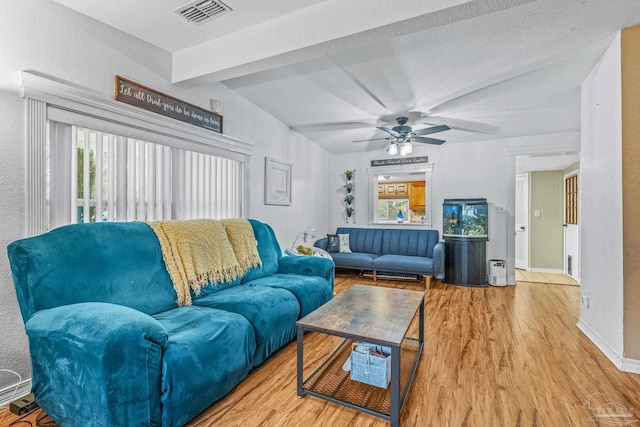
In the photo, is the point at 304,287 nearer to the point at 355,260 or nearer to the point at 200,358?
the point at 200,358

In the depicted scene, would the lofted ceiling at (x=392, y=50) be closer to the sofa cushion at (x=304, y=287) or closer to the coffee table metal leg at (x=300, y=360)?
the sofa cushion at (x=304, y=287)

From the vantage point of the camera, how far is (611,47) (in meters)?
2.29

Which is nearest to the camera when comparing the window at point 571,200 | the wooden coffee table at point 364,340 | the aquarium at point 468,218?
the wooden coffee table at point 364,340

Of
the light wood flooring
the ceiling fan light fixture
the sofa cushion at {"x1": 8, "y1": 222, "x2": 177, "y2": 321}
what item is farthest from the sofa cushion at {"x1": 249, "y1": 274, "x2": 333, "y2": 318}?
the ceiling fan light fixture

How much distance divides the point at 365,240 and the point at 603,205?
3479 millimetres

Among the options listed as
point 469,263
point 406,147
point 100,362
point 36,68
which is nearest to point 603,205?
point 406,147

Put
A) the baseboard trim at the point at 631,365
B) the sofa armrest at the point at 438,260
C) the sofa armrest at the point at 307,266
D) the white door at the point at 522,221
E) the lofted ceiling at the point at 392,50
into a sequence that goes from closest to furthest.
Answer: the lofted ceiling at the point at 392,50
the baseboard trim at the point at 631,365
the sofa armrest at the point at 307,266
the sofa armrest at the point at 438,260
the white door at the point at 522,221

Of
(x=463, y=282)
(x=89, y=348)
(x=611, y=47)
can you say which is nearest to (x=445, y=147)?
(x=463, y=282)

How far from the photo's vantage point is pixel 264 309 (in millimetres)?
2074

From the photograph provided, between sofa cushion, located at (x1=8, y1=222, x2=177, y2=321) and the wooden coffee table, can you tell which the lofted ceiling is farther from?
the wooden coffee table

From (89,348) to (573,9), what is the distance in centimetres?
322

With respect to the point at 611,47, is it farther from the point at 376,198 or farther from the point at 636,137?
the point at 376,198

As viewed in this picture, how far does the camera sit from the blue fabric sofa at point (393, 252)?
444 cm

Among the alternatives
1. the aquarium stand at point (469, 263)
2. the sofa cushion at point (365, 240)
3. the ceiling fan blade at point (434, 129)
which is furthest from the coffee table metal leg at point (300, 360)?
the sofa cushion at point (365, 240)
